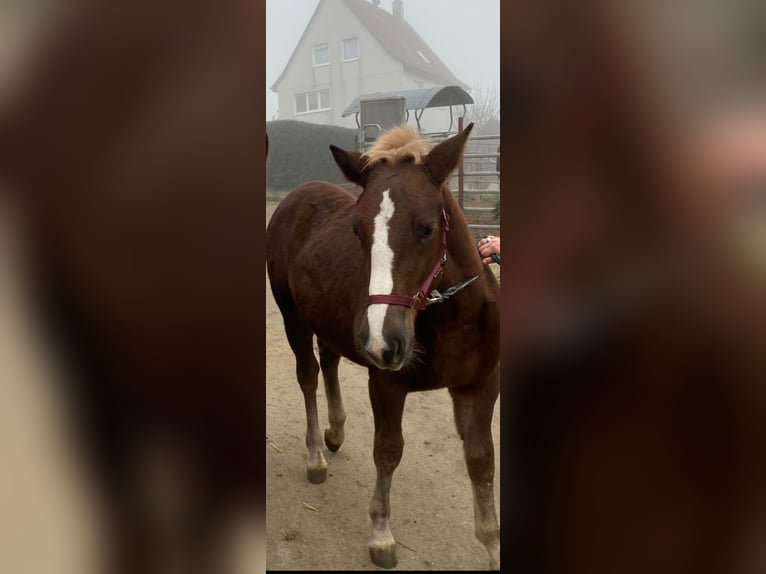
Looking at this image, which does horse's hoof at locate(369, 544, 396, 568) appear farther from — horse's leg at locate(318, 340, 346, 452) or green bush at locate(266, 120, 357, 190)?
green bush at locate(266, 120, 357, 190)

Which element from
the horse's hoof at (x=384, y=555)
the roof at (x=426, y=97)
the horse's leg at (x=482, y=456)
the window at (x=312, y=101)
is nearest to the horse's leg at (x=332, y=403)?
the horse's hoof at (x=384, y=555)

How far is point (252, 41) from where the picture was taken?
1.78 ft

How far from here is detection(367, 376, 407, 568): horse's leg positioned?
6.41ft

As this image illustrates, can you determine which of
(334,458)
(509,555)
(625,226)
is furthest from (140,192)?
(334,458)

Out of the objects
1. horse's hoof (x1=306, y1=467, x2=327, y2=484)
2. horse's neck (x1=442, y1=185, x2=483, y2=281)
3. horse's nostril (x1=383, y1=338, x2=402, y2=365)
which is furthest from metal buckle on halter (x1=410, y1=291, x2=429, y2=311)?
horse's hoof (x1=306, y1=467, x2=327, y2=484)

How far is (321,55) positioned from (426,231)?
69cm

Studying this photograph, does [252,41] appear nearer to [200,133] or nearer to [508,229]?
[200,133]

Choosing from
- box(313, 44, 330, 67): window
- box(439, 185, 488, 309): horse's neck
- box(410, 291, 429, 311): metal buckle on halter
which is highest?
box(313, 44, 330, 67): window

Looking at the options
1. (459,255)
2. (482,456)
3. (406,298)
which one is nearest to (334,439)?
(482,456)

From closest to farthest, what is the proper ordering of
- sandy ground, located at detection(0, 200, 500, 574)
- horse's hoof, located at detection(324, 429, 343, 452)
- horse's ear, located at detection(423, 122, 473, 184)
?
sandy ground, located at detection(0, 200, 500, 574), horse's ear, located at detection(423, 122, 473, 184), horse's hoof, located at detection(324, 429, 343, 452)

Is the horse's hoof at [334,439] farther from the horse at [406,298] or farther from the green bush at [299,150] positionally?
the green bush at [299,150]

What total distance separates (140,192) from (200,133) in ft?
0.31

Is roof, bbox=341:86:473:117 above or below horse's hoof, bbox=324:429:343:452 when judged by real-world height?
above

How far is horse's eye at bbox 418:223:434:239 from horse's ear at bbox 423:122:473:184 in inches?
7.8
